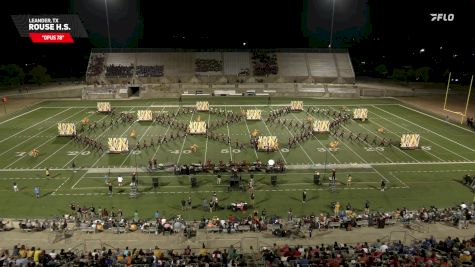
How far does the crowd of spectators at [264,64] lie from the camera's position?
71062 millimetres

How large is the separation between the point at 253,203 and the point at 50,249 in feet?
35.7

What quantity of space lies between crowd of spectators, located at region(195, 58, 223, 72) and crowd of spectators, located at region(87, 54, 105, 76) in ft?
54.0

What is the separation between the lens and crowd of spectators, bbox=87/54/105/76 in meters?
68.5

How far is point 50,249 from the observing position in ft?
57.6

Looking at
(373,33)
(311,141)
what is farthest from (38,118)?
(373,33)
